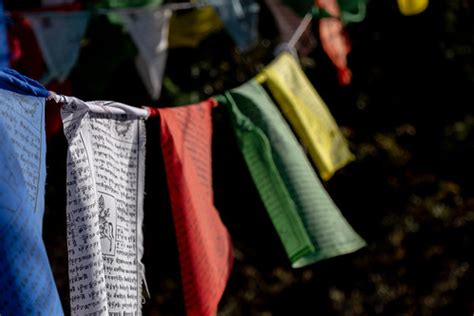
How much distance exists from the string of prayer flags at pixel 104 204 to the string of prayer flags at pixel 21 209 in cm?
8

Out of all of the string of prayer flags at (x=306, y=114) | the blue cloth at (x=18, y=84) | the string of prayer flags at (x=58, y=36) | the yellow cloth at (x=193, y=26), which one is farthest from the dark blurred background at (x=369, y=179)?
the blue cloth at (x=18, y=84)

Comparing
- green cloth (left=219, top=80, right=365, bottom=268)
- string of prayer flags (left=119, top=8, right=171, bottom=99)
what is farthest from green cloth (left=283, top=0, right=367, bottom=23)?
green cloth (left=219, top=80, right=365, bottom=268)

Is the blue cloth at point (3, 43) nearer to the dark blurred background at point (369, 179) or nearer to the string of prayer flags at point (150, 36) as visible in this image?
the string of prayer flags at point (150, 36)

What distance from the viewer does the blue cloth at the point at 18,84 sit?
1.22 meters

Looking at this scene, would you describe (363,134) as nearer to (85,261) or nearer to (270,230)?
(270,230)

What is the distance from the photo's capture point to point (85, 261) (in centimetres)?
127

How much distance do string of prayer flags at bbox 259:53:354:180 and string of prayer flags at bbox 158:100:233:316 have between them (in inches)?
18.3

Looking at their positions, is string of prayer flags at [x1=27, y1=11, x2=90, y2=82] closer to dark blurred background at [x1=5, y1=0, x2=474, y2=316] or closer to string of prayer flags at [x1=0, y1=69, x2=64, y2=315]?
dark blurred background at [x1=5, y1=0, x2=474, y2=316]

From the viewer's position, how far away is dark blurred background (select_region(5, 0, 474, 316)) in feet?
11.9

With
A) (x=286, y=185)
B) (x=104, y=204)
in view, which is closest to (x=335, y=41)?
(x=286, y=185)

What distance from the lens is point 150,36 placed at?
2.82 metres

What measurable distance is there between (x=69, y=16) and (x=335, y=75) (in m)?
1.73

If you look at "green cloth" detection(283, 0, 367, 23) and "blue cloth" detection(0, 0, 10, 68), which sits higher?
"blue cloth" detection(0, 0, 10, 68)

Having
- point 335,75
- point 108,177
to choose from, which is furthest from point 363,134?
point 108,177
